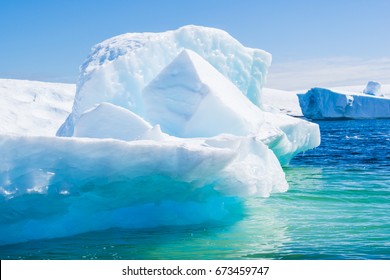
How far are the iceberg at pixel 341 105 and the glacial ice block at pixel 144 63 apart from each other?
30558mm

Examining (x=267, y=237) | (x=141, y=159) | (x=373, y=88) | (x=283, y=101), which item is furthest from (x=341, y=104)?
(x=141, y=159)

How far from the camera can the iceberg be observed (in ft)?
Answer: 135

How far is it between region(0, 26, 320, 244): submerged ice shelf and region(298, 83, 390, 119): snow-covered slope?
3257 cm

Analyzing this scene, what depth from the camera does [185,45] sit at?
10.2m

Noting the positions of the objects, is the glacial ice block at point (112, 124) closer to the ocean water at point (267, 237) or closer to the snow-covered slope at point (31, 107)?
the ocean water at point (267, 237)

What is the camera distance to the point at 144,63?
9.65m

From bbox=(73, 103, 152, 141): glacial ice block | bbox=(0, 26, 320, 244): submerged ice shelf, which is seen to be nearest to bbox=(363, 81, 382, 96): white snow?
bbox=(0, 26, 320, 244): submerged ice shelf

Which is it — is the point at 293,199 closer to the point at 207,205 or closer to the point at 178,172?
the point at 207,205

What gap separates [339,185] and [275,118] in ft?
7.06

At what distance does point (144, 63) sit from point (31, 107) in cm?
477

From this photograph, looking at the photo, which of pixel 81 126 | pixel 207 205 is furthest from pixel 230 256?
pixel 81 126

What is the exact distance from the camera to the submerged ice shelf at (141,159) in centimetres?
541
